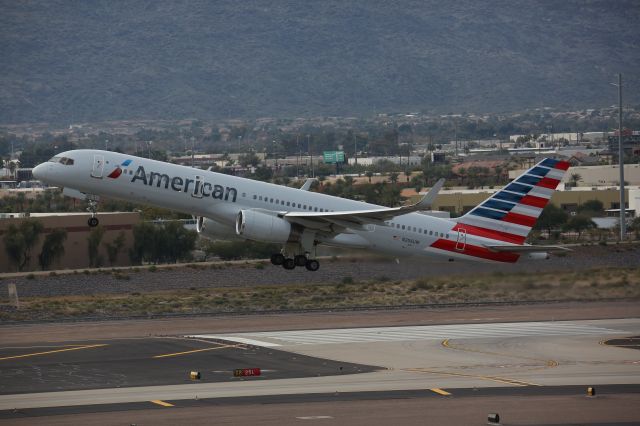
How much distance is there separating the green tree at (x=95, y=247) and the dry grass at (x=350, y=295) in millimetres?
19134

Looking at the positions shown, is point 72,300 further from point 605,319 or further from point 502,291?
point 605,319

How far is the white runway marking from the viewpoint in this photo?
51.9 meters

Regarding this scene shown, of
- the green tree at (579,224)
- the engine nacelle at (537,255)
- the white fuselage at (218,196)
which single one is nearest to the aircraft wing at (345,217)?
the white fuselage at (218,196)

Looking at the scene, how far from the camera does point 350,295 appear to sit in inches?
2790

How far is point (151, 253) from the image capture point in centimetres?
9925

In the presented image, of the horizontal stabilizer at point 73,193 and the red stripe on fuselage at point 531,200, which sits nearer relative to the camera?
the horizontal stabilizer at point 73,193

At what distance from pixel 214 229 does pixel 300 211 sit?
4.09 metres

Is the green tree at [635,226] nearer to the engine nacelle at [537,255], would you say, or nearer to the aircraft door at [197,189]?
the engine nacelle at [537,255]

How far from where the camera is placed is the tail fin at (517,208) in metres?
60.6

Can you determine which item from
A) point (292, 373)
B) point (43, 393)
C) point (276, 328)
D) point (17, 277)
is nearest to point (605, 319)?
point (276, 328)

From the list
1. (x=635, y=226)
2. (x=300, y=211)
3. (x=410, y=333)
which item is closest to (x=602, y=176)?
(x=635, y=226)

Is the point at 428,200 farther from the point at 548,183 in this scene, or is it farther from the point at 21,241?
the point at 21,241

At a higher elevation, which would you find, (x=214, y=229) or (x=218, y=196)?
(x=218, y=196)

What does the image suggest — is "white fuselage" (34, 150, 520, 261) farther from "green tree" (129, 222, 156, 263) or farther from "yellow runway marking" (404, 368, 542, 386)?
"green tree" (129, 222, 156, 263)
